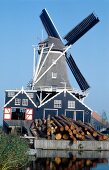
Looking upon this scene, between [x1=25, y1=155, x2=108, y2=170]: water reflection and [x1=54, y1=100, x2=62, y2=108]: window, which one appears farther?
[x1=54, y1=100, x2=62, y2=108]: window

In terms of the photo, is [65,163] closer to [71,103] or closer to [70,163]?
[70,163]

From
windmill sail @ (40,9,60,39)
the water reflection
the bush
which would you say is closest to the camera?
the bush

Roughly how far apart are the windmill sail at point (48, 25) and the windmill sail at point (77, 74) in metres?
3.19

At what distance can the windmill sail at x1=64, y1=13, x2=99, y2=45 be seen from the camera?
49.7m

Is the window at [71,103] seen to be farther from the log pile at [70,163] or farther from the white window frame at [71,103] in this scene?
the log pile at [70,163]

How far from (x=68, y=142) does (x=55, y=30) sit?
2550 cm

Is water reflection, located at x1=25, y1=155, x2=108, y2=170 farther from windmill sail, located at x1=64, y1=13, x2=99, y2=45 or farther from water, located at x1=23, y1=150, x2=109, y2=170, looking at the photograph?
windmill sail, located at x1=64, y1=13, x2=99, y2=45

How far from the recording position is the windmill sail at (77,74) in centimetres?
4791

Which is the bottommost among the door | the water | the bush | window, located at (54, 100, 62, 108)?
the water

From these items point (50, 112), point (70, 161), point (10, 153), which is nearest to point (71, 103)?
point (50, 112)

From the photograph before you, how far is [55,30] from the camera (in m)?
51.4

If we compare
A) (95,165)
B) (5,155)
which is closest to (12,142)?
(5,155)

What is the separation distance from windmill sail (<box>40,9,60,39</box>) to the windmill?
978 mm

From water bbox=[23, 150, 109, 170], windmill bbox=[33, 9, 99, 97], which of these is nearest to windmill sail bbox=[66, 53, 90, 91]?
windmill bbox=[33, 9, 99, 97]
